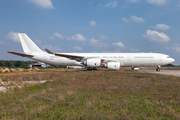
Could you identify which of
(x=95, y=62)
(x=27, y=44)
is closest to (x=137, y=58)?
(x=95, y=62)

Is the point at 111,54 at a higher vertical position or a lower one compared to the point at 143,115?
higher

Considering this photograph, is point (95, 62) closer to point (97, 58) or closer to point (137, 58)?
point (97, 58)

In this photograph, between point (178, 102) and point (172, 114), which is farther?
point (178, 102)

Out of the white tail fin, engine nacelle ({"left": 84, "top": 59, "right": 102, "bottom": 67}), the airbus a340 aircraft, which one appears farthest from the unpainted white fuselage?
the white tail fin

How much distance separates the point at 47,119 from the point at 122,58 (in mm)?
24877

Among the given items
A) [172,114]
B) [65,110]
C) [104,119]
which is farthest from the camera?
[65,110]

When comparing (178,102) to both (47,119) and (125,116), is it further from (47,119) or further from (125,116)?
(47,119)

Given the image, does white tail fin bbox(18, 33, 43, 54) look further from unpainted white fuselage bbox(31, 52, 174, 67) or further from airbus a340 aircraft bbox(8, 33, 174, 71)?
unpainted white fuselage bbox(31, 52, 174, 67)

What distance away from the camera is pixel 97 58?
93.4 feet

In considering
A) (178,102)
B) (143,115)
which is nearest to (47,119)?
(143,115)

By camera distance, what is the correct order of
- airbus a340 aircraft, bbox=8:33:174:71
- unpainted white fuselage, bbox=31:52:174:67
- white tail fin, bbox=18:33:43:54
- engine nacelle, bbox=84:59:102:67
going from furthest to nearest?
white tail fin, bbox=18:33:43:54, unpainted white fuselage, bbox=31:52:174:67, airbus a340 aircraft, bbox=8:33:174:71, engine nacelle, bbox=84:59:102:67

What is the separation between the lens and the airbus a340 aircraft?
2641 cm

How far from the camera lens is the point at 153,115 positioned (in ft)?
15.8

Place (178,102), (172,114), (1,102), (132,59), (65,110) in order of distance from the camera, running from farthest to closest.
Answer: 1. (132,59)
2. (1,102)
3. (178,102)
4. (65,110)
5. (172,114)
